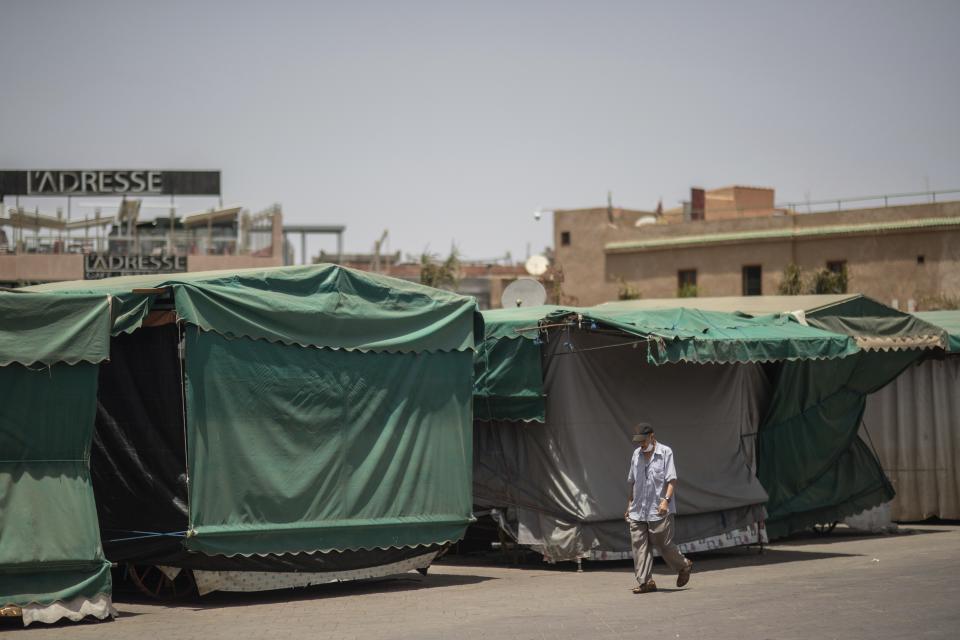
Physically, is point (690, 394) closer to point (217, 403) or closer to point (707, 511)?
point (707, 511)

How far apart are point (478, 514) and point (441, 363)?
8.36 ft

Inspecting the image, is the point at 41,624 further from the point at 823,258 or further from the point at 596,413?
the point at 823,258

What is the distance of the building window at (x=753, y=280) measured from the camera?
162 feet

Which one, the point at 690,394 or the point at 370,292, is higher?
the point at 370,292

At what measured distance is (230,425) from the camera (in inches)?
425

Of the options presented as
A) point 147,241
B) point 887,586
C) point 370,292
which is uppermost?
point 147,241

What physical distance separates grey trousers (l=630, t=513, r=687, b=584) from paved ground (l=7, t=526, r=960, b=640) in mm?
262

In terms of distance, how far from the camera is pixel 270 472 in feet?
36.2

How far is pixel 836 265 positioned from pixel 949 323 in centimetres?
2970

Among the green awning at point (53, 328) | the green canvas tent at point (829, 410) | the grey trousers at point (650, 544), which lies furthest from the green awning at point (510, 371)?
the green awning at point (53, 328)

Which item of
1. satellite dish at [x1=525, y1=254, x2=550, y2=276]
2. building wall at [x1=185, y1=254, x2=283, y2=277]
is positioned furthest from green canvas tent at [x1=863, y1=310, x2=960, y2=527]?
building wall at [x1=185, y1=254, x2=283, y2=277]

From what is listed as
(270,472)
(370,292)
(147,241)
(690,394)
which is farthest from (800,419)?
(147,241)

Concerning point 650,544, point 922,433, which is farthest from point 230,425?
point 922,433

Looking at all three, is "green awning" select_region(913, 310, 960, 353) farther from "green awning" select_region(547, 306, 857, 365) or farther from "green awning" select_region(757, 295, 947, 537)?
"green awning" select_region(547, 306, 857, 365)
